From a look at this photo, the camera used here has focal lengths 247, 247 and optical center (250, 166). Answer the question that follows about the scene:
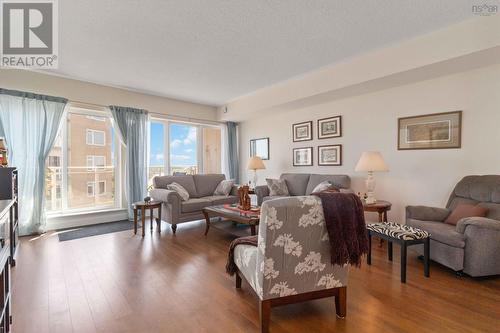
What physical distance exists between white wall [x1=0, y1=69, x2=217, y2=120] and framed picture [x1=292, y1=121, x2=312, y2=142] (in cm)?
237

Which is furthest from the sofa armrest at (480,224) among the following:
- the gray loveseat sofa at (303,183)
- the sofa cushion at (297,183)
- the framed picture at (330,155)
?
the sofa cushion at (297,183)

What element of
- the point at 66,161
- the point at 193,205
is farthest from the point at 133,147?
the point at 193,205

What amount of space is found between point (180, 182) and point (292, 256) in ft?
11.9

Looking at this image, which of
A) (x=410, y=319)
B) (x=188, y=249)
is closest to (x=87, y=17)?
(x=188, y=249)

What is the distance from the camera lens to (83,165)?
15.5 ft

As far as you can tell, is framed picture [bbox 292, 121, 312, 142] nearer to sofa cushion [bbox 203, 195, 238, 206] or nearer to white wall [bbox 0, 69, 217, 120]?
sofa cushion [bbox 203, 195, 238, 206]

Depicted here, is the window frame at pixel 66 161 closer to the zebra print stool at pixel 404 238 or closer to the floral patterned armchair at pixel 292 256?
the floral patterned armchair at pixel 292 256

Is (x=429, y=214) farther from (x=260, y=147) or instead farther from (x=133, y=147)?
(x=133, y=147)

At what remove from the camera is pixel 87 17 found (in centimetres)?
253

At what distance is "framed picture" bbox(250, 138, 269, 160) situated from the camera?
240 inches

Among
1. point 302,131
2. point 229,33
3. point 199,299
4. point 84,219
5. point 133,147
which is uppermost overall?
point 229,33

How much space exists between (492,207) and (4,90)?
660 centimetres

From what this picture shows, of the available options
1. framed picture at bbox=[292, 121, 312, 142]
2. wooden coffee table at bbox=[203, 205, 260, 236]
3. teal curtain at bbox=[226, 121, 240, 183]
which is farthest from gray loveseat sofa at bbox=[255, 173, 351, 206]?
teal curtain at bbox=[226, 121, 240, 183]

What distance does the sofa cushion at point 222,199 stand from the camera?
464cm
